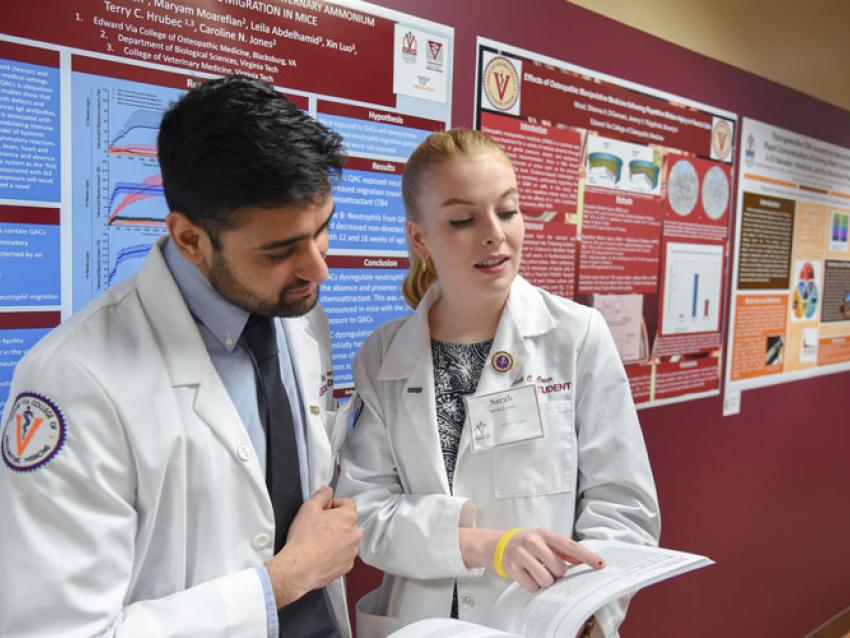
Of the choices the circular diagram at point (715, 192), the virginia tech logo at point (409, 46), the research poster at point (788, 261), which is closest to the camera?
the virginia tech logo at point (409, 46)

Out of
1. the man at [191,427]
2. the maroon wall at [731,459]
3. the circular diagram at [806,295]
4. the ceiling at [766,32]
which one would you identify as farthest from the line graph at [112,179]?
the circular diagram at [806,295]

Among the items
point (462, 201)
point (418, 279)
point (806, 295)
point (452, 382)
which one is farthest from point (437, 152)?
point (806, 295)

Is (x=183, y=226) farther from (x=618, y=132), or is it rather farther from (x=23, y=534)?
(x=618, y=132)

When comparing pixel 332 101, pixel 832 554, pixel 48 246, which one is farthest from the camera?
pixel 832 554

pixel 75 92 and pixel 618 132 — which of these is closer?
pixel 75 92

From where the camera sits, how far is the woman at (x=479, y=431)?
1357mm

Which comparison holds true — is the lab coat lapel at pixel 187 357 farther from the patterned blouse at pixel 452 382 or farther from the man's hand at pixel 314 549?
the patterned blouse at pixel 452 382

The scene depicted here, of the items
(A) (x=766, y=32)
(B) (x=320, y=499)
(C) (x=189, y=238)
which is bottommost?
(B) (x=320, y=499)

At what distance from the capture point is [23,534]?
87 centimetres

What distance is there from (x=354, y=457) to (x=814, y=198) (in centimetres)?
308

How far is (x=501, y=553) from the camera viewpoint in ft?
4.13

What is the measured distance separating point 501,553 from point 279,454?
44cm

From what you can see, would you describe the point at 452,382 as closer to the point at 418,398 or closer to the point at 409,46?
the point at 418,398

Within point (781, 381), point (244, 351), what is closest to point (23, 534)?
point (244, 351)
